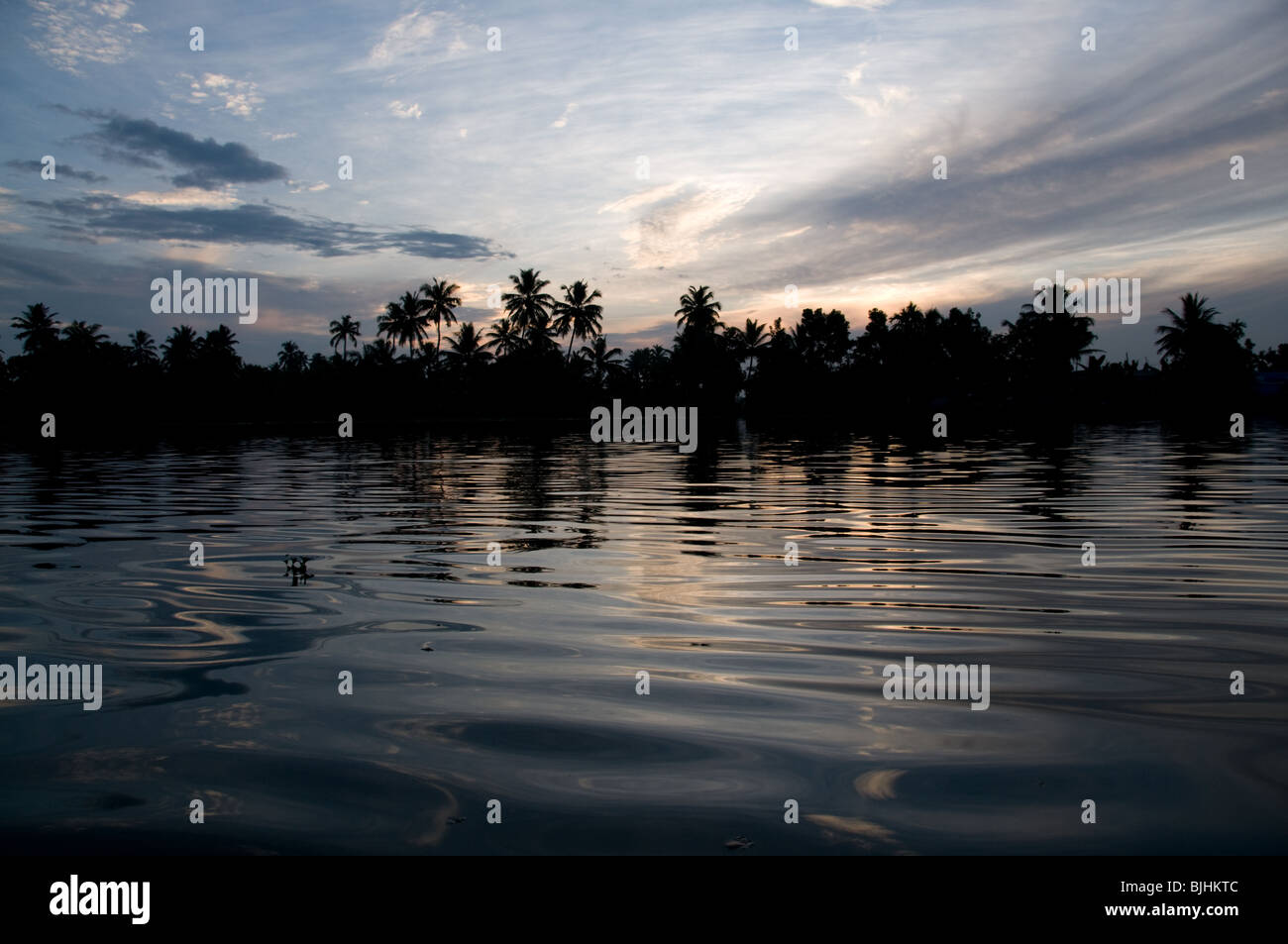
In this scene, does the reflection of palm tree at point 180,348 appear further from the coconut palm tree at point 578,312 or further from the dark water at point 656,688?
the dark water at point 656,688

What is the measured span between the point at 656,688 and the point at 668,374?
78.5m

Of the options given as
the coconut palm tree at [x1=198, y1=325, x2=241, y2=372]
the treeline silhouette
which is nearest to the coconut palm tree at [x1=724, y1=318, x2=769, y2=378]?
the treeline silhouette

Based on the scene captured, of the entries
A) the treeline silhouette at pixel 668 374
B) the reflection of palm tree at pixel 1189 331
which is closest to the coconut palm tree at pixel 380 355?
the treeline silhouette at pixel 668 374

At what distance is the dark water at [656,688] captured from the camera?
2557 millimetres

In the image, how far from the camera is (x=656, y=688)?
3.77 metres

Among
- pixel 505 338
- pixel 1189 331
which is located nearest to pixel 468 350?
pixel 505 338

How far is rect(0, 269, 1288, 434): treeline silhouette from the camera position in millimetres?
67562

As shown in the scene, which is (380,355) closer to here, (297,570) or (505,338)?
(505,338)

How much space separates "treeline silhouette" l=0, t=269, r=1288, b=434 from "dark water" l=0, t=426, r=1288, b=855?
58536 millimetres

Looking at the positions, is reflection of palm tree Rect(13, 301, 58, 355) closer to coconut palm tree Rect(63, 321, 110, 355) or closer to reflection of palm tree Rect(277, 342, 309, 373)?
coconut palm tree Rect(63, 321, 110, 355)

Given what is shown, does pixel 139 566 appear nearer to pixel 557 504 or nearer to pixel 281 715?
pixel 281 715

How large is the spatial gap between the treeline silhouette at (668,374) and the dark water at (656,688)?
58.5m
